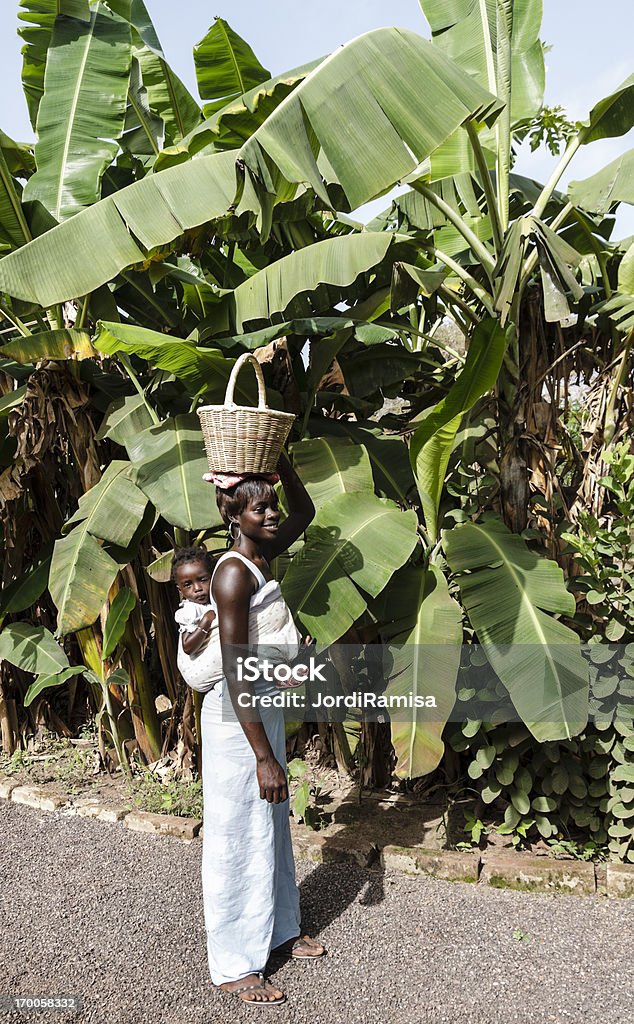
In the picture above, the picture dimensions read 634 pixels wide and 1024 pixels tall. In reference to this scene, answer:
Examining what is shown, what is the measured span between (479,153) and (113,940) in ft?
12.5

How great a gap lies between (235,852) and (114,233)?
260cm

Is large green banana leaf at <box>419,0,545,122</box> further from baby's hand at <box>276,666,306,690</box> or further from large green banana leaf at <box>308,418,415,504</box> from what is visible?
baby's hand at <box>276,666,306,690</box>

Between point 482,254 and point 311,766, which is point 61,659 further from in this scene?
point 482,254

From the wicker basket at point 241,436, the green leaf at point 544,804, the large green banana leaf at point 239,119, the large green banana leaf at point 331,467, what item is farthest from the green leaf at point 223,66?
the green leaf at point 544,804

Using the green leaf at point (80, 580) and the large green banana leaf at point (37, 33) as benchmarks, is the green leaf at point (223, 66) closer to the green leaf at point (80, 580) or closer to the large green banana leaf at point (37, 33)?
the large green banana leaf at point (37, 33)

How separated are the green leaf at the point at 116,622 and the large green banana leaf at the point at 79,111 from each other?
2.21m

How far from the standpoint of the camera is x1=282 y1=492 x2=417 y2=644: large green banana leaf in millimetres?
3316

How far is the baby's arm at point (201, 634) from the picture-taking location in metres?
2.90

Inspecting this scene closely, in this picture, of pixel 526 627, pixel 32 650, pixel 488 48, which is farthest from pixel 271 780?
pixel 488 48

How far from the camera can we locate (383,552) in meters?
3.44

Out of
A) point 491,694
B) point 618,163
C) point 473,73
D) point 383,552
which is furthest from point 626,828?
point 473,73

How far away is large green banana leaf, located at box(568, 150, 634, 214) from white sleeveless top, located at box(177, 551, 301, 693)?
2.87 m

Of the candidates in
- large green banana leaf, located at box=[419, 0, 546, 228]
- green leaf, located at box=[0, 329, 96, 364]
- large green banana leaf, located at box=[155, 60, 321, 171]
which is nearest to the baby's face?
green leaf, located at box=[0, 329, 96, 364]

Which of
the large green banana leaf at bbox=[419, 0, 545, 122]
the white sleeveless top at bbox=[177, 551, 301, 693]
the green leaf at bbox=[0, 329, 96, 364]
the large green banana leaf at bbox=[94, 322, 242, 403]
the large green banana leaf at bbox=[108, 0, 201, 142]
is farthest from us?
the large green banana leaf at bbox=[108, 0, 201, 142]
